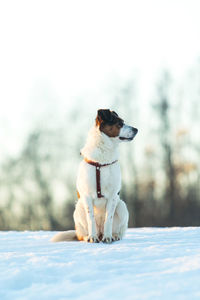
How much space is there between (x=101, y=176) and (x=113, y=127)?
81 centimetres

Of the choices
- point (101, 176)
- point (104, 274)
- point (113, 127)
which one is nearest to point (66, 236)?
point (101, 176)

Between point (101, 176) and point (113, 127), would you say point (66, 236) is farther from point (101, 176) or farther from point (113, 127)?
point (113, 127)

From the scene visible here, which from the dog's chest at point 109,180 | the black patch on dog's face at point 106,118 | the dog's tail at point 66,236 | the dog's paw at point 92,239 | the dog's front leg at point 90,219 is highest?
the black patch on dog's face at point 106,118

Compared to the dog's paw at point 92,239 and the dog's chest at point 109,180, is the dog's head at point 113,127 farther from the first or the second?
the dog's paw at point 92,239

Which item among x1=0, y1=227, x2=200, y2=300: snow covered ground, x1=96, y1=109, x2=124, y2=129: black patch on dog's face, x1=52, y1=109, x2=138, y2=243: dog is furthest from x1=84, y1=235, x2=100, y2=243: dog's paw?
x1=96, y1=109, x2=124, y2=129: black patch on dog's face

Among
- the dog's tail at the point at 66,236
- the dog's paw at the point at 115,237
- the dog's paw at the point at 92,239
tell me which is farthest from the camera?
the dog's tail at the point at 66,236

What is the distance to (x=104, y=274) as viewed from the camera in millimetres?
4105

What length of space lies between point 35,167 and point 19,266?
20.1 meters

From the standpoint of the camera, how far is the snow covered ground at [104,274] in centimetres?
350

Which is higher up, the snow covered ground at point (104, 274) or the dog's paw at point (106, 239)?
the snow covered ground at point (104, 274)

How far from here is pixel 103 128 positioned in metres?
6.96

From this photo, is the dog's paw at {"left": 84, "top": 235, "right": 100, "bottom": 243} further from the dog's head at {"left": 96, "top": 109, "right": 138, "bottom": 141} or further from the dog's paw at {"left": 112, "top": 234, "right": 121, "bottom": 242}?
the dog's head at {"left": 96, "top": 109, "right": 138, "bottom": 141}

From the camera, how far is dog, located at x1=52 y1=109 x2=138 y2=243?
22.5ft

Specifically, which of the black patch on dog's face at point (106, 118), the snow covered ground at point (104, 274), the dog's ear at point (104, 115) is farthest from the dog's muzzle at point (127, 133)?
the snow covered ground at point (104, 274)
